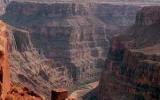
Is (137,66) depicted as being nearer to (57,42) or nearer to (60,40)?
(57,42)

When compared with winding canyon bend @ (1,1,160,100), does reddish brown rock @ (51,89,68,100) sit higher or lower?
higher

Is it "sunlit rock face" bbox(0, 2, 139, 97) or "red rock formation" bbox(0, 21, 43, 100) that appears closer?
"red rock formation" bbox(0, 21, 43, 100)

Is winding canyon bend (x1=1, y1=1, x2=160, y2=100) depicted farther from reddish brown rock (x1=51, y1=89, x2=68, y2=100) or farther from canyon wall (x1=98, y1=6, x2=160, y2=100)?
reddish brown rock (x1=51, y1=89, x2=68, y2=100)

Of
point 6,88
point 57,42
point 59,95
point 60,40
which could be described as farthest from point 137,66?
point 60,40

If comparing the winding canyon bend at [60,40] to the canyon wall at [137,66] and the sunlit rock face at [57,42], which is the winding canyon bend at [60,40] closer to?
the sunlit rock face at [57,42]

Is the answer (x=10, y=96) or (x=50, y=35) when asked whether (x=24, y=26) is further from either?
(x=10, y=96)

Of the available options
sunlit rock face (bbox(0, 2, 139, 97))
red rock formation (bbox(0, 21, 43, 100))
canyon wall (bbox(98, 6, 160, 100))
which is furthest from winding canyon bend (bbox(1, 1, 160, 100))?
red rock formation (bbox(0, 21, 43, 100))

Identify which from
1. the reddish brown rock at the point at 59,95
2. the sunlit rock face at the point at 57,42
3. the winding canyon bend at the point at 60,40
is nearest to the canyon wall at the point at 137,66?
the winding canyon bend at the point at 60,40
